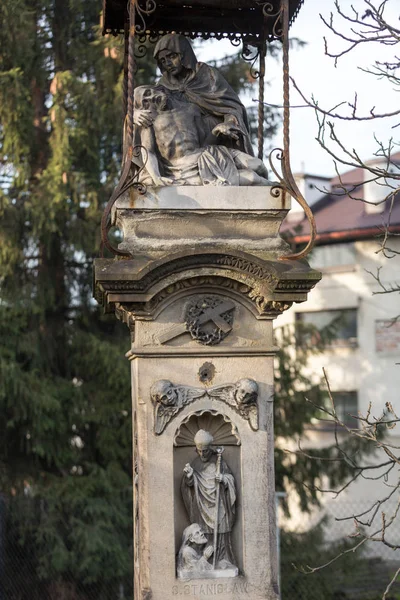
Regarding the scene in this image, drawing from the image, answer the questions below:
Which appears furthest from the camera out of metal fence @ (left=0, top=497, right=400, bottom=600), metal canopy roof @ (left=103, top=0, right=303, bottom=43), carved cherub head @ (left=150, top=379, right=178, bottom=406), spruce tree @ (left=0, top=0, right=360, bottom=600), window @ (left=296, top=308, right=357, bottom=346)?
window @ (left=296, top=308, right=357, bottom=346)

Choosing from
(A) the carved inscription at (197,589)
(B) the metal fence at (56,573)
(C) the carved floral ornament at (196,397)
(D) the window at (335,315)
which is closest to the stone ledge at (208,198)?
(C) the carved floral ornament at (196,397)

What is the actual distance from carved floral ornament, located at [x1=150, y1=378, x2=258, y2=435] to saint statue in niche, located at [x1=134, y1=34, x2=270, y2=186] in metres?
1.36

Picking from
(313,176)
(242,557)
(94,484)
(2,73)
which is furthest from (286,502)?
(313,176)

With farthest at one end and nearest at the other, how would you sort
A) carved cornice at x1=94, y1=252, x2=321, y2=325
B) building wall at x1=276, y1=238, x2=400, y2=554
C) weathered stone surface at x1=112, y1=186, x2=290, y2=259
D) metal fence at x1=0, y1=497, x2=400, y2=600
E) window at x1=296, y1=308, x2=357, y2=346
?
window at x1=296, y1=308, x2=357, y2=346 → building wall at x1=276, y1=238, x2=400, y2=554 → metal fence at x1=0, y1=497, x2=400, y2=600 → weathered stone surface at x1=112, y1=186, x2=290, y2=259 → carved cornice at x1=94, y1=252, x2=321, y2=325

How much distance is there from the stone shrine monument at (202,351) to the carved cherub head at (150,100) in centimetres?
35

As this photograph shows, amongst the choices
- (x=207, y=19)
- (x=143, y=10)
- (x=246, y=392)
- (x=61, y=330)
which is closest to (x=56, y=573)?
(x=61, y=330)

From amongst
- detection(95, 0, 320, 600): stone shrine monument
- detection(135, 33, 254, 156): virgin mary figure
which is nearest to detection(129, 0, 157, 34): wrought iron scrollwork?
detection(95, 0, 320, 600): stone shrine monument

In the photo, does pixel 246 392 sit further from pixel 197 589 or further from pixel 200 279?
pixel 197 589

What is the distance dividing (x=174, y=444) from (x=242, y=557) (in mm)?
849

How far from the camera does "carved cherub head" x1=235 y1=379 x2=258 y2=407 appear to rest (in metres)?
6.84

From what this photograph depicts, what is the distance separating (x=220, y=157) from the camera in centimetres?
729

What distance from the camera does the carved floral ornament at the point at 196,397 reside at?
6.82 metres

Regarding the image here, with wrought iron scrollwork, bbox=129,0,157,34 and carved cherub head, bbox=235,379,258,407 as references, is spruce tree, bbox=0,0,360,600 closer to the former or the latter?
wrought iron scrollwork, bbox=129,0,157,34

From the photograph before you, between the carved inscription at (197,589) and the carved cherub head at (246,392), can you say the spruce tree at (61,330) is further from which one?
the carved cherub head at (246,392)
